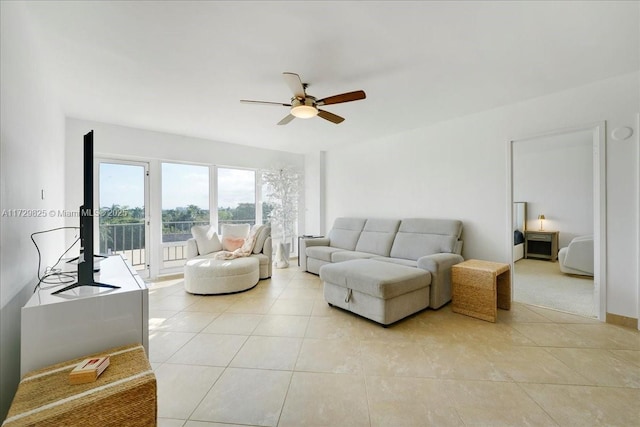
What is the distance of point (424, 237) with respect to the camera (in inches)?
149

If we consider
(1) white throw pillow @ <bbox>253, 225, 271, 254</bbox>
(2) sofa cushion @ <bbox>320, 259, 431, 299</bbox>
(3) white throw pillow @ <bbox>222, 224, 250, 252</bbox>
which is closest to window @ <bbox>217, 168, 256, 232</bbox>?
(3) white throw pillow @ <bbox>222, 224, 250, 252</bbox>

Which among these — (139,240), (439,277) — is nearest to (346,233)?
(439,277)

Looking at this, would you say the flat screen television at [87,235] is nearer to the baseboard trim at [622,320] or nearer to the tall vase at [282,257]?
the tall vase at [282,257]

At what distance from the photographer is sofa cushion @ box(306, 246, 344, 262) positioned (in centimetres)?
437

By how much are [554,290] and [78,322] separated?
5.19 m

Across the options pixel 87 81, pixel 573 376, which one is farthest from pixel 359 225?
pixel 87 81

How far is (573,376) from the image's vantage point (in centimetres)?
180

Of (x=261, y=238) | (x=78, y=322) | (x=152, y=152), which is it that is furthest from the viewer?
(x=261, y=238)

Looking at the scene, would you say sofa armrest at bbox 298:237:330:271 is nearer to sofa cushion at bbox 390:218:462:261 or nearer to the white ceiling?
sofa cushion at bbox 390:218:462:261

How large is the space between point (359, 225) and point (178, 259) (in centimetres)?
350

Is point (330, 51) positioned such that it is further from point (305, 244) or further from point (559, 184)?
point (559, 184)

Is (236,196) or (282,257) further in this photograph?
(236,196)

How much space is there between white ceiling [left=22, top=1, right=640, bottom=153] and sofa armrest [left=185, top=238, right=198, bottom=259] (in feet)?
6.82

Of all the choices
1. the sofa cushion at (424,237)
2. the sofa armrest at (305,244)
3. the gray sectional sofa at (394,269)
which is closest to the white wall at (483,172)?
the sofa cushion at (424,237)
